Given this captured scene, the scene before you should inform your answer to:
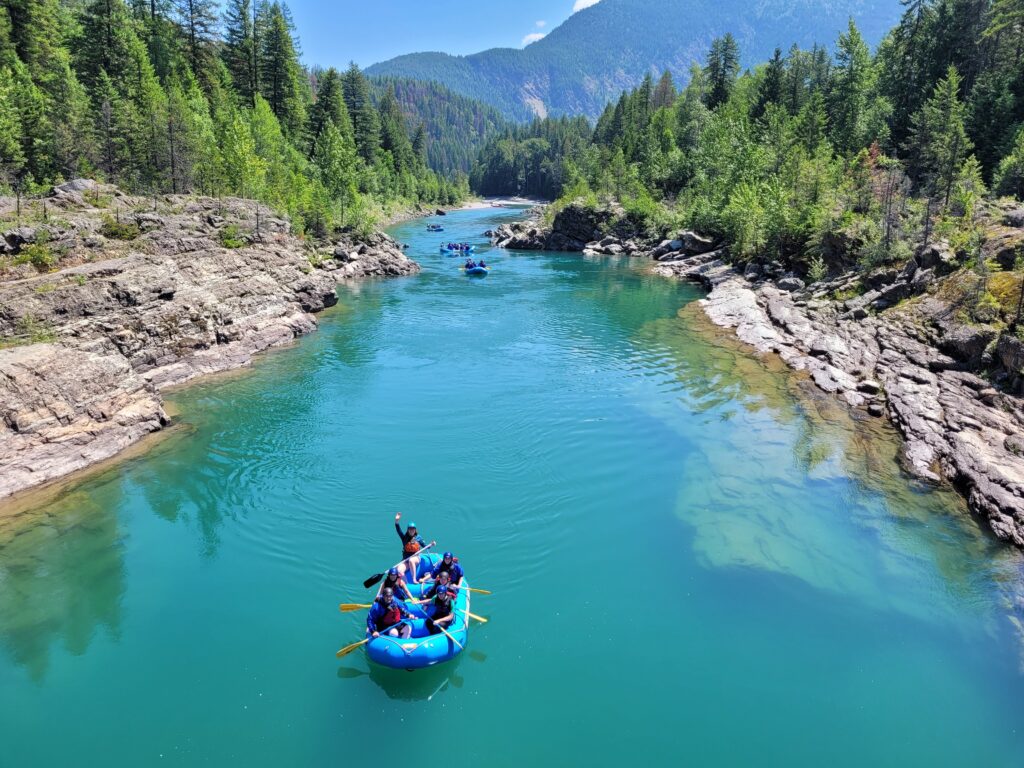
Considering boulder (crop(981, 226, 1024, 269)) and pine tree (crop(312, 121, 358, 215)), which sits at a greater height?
pine tree (crop(312, 121, 358, 215))

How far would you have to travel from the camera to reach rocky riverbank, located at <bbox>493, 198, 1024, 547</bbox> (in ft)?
63.0

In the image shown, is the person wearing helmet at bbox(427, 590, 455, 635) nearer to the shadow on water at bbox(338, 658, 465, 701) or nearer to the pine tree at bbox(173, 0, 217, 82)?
the shadow on water at bbox(338, 658, 465, 701)

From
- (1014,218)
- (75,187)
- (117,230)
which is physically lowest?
(117,230)

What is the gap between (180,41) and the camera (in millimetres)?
70188

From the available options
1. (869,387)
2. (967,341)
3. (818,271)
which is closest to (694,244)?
(818,271)

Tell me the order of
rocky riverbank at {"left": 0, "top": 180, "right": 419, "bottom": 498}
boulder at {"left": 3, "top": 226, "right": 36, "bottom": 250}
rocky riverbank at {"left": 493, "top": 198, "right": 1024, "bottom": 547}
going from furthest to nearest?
boulder at {"left": 3, "top": 226, "right": 36, "bottom": 250}, rocky riverbank at {"left": 0, "top": 180, "right": 419, "bottom": 498}, rocky riverbank at {"left": 493, "top": 198, "right": 1024, "bottom": 547}

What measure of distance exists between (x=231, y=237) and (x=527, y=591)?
33862 mm

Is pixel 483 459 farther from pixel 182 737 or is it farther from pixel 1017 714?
pixel 1017 714

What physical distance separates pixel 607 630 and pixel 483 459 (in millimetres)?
8452

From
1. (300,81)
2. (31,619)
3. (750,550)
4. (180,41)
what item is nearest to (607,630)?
(750,550)

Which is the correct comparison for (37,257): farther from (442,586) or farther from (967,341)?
(967,341)

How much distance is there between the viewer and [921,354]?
26.5 meters

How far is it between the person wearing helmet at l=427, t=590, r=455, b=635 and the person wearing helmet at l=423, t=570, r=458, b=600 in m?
0.09

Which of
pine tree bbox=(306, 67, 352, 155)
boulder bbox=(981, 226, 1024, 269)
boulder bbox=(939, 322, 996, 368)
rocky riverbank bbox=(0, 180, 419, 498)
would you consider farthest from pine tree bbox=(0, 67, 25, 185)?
boulder bbox=(981, 226, 1024, 269)
